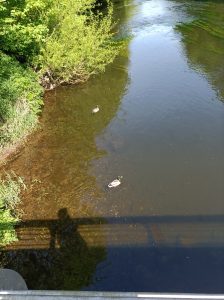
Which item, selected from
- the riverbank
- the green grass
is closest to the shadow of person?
the riverbank

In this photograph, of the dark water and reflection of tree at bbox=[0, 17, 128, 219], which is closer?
the dark water

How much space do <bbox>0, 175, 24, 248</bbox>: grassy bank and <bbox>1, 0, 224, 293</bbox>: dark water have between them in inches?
14.0

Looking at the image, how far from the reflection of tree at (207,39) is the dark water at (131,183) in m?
0.16

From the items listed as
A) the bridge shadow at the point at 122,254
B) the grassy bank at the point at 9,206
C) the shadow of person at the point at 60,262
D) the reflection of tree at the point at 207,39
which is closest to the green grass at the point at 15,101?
the grassy bank at the point at 9,206

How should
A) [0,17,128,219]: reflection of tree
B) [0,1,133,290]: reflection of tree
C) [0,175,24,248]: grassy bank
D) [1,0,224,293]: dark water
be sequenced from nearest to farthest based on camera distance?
[1,0,224,293]: dark water, [0,1,133,290]: reflection of tree, [0,175,24,248]: grassy bank, [0,17,128,219]: reflection of tree

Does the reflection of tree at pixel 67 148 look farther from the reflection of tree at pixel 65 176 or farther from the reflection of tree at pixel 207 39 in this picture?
the reflection of tree at pixel 207 39

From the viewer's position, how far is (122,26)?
92.9ft

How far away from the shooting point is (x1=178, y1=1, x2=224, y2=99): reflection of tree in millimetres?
19531

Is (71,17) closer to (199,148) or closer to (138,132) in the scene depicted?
(138,132)

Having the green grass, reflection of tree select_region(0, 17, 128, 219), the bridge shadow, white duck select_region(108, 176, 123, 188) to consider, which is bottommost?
the bridge shadow

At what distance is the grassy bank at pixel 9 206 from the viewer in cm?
954

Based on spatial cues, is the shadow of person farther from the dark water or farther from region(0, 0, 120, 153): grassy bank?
region(0, 0, 120, 153): grassy bank

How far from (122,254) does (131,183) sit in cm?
305

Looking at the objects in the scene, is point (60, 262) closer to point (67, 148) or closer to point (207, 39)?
point (67, 148)
